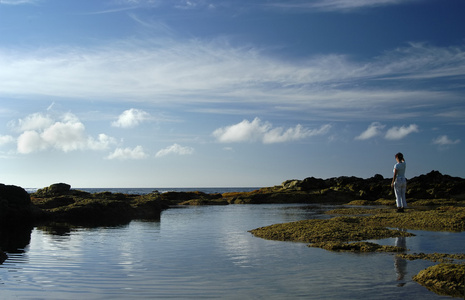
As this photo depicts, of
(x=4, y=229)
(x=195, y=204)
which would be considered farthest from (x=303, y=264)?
(x=195, y=204)

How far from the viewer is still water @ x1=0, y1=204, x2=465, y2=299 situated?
7.88 meters

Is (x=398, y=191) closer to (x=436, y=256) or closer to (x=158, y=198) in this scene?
(x=436, y=256)

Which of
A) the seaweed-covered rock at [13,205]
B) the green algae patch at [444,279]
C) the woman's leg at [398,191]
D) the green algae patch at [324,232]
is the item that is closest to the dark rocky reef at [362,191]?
the woman's leg at [398,191]

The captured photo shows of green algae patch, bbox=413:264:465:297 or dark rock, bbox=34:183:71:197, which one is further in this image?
dark rock, bbox=34:183:71:197

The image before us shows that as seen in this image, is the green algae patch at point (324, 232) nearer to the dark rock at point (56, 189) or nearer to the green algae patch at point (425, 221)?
the green algae patch at point (425, 221)

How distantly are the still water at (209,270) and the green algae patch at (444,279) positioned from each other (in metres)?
0.23

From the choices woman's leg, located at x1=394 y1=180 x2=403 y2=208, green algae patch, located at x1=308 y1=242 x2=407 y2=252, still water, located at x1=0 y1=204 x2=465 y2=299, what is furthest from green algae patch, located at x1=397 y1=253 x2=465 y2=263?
woman's leg, located at x1=394 y1=180 x2=403 y2=208

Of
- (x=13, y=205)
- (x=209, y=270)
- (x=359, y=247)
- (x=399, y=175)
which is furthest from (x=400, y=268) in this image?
(x=13, y=205)

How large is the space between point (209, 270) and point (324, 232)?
624cm

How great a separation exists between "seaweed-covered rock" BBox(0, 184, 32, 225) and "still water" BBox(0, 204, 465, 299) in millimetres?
8467

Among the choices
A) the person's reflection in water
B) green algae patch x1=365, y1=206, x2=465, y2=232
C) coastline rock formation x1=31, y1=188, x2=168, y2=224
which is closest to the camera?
the person's reflection in water

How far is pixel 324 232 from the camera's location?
15.0 metres

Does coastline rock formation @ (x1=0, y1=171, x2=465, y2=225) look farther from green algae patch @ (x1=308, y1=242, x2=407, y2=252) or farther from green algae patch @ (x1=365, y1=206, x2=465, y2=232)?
green algae patch @ (x1=308, y1=242, x2=407, y2=252)

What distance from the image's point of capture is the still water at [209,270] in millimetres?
7883
